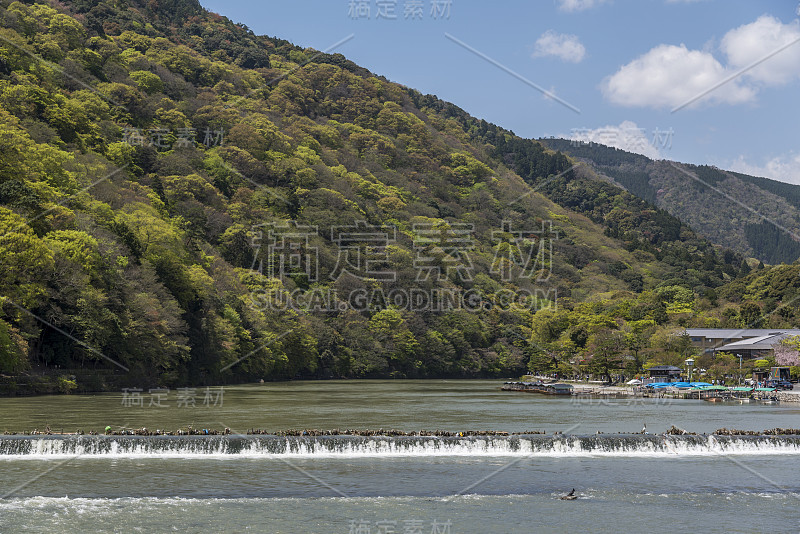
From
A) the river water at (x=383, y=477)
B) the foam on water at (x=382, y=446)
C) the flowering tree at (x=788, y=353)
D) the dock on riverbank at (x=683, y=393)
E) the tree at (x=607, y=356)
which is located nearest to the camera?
the river water at (x=383, y=477)

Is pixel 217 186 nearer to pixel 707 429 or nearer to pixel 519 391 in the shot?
pixel 519 391

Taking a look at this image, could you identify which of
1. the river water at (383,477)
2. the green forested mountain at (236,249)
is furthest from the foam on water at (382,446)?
the green forested mountain at (236,249)

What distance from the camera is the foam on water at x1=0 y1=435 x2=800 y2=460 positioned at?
1351 inches

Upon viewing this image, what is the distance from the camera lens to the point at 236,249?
4759 inches

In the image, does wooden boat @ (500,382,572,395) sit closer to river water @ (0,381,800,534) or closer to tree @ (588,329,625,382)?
tree @ (588,329,625,382)

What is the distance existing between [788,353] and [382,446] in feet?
194

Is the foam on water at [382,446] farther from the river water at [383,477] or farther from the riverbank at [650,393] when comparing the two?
the riverbank at [650,393]

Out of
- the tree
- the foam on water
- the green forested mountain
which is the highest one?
the green forested mountain

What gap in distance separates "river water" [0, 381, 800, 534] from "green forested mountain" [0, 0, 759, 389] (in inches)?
737

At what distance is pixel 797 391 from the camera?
72312 millimetres

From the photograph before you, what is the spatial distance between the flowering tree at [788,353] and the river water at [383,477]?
32.1m

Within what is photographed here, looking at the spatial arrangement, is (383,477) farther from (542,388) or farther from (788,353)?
(788,353)

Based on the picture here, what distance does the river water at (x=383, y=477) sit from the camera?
80.5 feet

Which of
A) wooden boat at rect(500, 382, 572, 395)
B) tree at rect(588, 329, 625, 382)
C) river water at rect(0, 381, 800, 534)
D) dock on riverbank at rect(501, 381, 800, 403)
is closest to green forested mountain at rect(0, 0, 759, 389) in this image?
tree at rect(588, 329, 625, 382)
